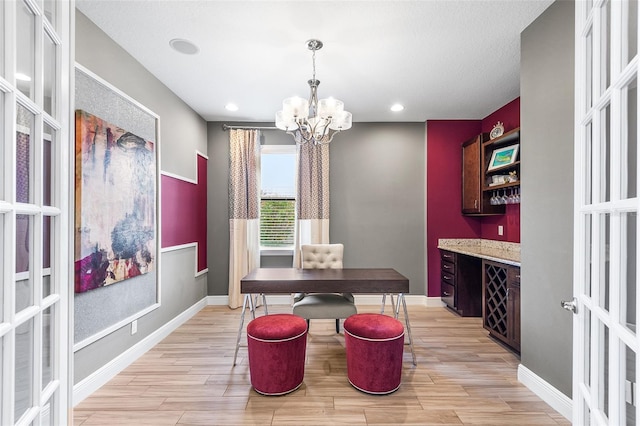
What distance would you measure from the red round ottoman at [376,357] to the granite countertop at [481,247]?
1.61 metres

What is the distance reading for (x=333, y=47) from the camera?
248 centimetres

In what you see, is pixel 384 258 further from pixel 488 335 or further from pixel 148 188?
pixel 148 188

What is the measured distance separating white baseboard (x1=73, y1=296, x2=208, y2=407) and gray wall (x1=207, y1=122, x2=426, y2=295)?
3.67 feet

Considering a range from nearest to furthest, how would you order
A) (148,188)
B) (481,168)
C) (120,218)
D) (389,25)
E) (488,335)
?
(389,25), (120,218), (148,188), (488,335), (481,168)

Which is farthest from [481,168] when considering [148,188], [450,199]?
[148,188]

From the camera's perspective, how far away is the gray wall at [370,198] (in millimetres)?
4410

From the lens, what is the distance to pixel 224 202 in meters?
4.44

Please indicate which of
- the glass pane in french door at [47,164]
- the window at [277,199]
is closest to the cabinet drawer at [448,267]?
the window at [277,199]

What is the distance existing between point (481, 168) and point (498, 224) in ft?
2.55
